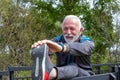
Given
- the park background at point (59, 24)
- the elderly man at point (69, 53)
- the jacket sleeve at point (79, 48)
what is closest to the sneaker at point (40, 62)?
the elderly man at point (69, 53)

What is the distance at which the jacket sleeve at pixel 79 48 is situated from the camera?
1979 millimetres

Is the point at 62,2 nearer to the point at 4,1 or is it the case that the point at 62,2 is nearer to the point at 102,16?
the point at 102,16

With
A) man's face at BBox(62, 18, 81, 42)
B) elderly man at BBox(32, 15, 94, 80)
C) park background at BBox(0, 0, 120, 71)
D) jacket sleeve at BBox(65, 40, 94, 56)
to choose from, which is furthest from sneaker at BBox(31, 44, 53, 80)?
park background at BBox(0, 0, 120, 71)

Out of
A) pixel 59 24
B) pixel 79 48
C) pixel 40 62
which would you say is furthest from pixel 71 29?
pixel 59 24

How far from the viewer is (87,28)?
12117mm

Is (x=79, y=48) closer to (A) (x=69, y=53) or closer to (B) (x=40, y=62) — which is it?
(A) (x=69, y=53)

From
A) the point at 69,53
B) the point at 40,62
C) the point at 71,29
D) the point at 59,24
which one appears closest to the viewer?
the point at 40,62

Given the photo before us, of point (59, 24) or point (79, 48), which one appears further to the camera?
point (59, 24)

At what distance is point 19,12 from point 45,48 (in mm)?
7953

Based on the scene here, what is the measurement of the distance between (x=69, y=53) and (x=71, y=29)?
1.33 ft

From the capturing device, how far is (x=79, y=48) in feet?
6.70

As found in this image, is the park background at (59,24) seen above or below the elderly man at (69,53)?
above

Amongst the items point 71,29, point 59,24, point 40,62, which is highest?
point 59,24

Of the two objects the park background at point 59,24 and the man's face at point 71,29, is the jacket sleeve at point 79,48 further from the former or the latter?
the park background at point 59,24
